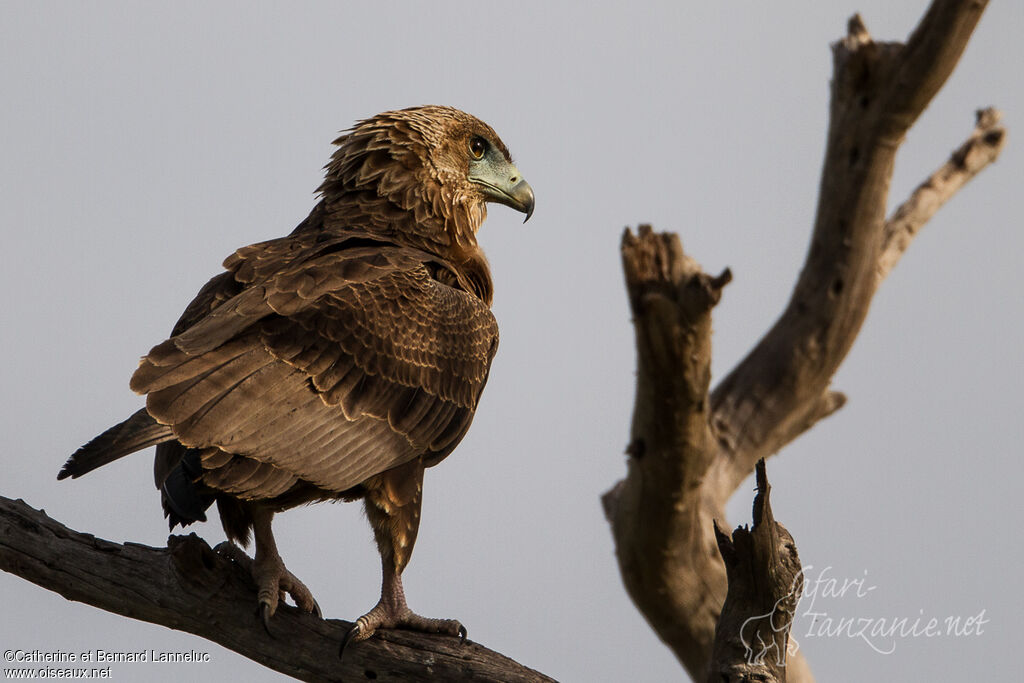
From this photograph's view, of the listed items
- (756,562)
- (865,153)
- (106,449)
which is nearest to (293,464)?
(106,449)

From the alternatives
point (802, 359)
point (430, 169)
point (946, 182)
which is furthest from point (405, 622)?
point (946, 182)

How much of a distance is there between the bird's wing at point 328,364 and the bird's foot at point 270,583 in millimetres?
516

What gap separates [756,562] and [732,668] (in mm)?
444

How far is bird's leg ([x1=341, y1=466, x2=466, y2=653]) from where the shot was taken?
5.46 meters

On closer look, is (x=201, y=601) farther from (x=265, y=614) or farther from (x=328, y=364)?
(x=328, y=364)

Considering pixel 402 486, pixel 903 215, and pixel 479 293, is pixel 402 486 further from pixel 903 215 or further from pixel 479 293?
pixel 903 215

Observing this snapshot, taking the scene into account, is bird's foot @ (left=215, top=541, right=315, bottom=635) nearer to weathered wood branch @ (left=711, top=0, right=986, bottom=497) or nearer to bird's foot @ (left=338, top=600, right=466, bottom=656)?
bird's foot @ (left=338, top=600, right=466, bottom=656)

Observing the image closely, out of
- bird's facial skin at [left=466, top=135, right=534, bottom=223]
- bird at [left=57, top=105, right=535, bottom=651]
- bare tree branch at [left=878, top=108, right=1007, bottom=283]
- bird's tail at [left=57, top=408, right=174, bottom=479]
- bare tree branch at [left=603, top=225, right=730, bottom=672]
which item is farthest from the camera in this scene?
bare tree branch at [left=878, top=108, right=1007, bottom=283]

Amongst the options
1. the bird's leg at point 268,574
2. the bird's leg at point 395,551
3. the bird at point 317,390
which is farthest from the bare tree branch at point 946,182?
the bird's leg at point 268,574

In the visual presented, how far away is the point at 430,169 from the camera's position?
6973 millimetres

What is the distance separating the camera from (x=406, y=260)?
614 centimetres

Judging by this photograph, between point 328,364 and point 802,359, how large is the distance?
5696 millimetres

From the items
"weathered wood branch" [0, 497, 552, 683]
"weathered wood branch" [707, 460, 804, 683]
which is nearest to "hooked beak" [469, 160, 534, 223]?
"weathered wood branch" [0, 497, 552, 683]

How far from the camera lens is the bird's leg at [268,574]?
5328 mm
